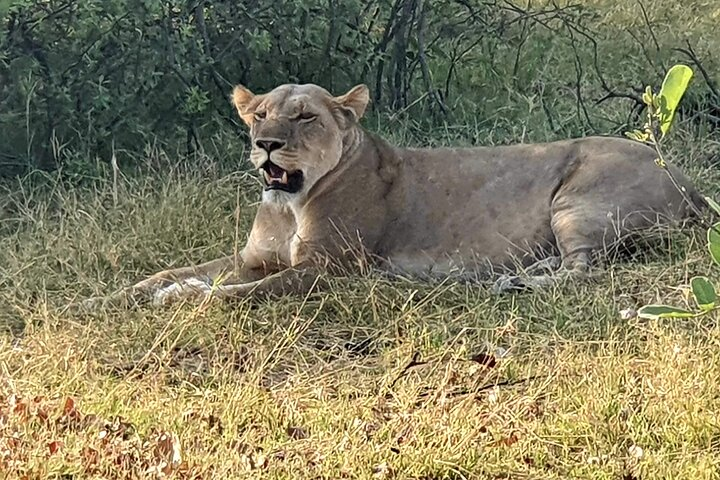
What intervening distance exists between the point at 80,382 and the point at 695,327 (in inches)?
69.7

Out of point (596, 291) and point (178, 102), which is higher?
point (596, 291)

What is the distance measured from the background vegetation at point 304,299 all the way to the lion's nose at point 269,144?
51 cm

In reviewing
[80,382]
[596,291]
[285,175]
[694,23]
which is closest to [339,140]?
[285,175]

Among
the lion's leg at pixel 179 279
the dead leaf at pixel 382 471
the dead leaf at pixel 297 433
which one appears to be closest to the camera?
the dead leaf at pixel 382 471

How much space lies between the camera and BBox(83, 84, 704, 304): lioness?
4.70m

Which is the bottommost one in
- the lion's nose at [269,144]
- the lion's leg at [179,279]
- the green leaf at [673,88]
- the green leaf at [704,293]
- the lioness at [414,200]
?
the lion's leg at [179,279]

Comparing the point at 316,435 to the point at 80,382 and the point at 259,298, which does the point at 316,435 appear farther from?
the point at 259,298

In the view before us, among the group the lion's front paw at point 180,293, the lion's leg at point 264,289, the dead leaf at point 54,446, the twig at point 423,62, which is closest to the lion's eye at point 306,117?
the lion's leg at point 264,289

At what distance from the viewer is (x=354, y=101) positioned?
487cm

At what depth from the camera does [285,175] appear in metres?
4.69

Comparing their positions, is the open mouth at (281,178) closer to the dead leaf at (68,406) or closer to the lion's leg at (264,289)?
the lion's leg at (264,289)

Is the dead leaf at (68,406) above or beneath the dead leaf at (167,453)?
beneath

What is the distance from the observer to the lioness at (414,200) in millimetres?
4703

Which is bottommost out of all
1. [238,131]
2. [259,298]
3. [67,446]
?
[238,131]
